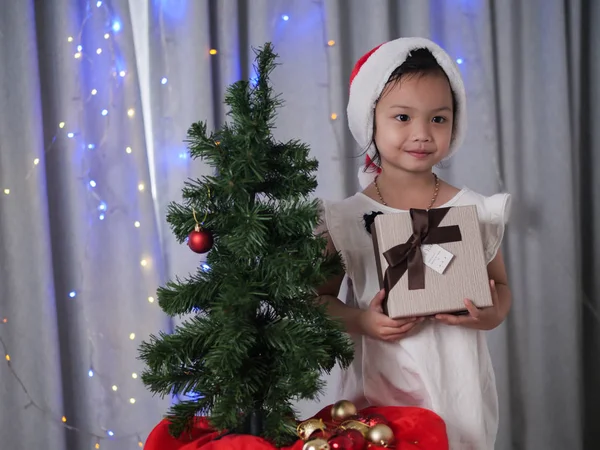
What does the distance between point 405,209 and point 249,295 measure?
516 mm

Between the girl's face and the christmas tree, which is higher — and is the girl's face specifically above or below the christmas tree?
above

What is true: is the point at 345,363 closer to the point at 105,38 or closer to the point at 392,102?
the point at 392,102

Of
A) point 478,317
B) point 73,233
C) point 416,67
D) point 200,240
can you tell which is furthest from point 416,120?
point 73,233

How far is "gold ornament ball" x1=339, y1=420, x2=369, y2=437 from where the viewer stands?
854 millimetres

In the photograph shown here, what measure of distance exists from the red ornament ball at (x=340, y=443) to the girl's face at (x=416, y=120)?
1.85 feet

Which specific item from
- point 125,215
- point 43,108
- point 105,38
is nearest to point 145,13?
point 105,38

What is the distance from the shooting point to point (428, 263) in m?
1.01

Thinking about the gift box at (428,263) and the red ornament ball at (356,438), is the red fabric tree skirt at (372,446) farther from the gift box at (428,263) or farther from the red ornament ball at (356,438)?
the gift box at (428,263)

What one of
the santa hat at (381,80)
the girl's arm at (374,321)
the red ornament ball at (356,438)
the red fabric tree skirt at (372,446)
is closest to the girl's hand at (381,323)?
the girl's arm at (374,321)

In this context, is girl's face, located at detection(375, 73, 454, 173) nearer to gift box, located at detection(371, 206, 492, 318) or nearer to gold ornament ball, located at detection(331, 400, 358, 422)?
gift box, located at detection(371, 206, 492, 318)

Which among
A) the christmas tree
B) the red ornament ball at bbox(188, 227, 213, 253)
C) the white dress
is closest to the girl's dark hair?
the white dress

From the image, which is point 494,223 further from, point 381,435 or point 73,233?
point 73,233

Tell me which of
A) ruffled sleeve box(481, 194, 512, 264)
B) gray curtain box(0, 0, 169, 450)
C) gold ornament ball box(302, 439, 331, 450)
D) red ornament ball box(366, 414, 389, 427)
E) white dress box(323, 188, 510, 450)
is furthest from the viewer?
gray curtain box(0, 0, 169, 450)

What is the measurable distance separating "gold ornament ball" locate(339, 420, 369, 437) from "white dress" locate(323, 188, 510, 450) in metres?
0.27
